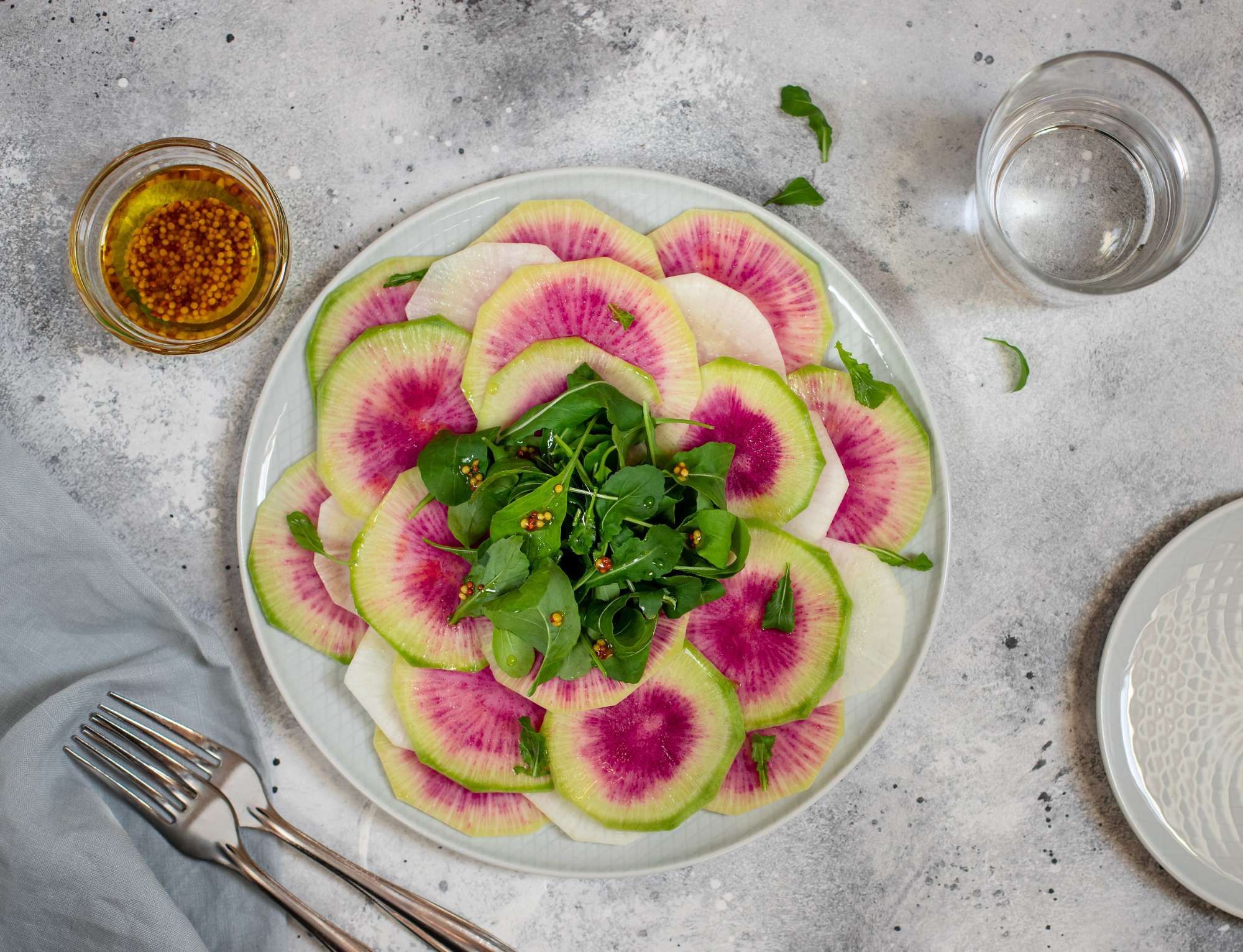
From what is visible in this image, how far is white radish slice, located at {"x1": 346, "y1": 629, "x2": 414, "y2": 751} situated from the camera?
105 centimetres

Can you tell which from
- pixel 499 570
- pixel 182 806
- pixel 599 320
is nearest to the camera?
pixel 499 570

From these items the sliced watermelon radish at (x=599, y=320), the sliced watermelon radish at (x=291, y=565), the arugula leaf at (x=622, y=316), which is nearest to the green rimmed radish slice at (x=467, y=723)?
the sliced watermelon radish at (x=291, y=565)

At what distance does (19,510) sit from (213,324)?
35cm

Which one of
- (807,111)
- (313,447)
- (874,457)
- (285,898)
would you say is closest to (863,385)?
(874,457)

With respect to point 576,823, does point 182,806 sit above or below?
below

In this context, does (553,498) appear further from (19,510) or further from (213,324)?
(19,510)

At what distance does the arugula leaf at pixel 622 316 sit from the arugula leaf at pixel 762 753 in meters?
0.55

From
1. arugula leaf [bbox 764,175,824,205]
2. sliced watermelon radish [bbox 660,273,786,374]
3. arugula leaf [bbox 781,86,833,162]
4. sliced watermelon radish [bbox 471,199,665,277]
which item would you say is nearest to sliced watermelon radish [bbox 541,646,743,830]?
sliced watermelon radish [bbox 660,273,786,374]

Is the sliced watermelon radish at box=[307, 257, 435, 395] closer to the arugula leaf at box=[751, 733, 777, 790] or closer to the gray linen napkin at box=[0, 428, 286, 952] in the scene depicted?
the gray linen napkin at box=[0, 428, 286, 952]

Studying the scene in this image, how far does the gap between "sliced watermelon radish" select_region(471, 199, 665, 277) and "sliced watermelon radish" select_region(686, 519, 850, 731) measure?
0.37 meters

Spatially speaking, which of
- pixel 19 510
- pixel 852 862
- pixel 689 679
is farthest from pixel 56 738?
pixel 852 862

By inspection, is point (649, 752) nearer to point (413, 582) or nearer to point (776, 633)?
point (776, 633)

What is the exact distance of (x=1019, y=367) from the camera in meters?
1.18

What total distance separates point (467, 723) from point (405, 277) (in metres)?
0.57
